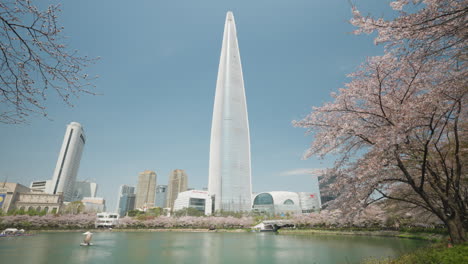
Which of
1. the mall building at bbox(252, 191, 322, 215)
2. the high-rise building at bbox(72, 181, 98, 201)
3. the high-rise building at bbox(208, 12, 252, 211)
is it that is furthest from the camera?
the high-rise building at bbox(72, 181, 98, 201)

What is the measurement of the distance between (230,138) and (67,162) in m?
114

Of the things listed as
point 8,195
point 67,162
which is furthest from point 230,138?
point 67,162

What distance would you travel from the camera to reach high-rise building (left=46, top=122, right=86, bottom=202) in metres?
145

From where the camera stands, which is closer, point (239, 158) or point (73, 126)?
point (239, 158)

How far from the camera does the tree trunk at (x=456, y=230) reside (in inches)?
340

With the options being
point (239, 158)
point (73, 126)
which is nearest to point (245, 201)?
point (239, 158)

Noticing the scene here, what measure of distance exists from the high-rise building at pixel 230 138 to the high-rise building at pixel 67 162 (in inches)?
3869

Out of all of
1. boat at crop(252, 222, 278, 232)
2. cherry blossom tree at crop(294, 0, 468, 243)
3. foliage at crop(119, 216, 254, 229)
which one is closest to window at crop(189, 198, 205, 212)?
foliage at crop(119, 216, 254, 229)

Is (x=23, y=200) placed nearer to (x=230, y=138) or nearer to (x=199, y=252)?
(x=230, y=138)

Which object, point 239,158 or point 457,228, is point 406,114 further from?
point 239,158

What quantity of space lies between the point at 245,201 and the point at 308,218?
60359 millimetres

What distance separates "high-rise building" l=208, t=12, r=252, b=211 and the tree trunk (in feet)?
372

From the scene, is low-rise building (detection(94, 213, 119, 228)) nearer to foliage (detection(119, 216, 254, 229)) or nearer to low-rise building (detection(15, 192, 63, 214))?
foliage (detection(119, 216, 254, 229))

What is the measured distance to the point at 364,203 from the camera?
932cm
